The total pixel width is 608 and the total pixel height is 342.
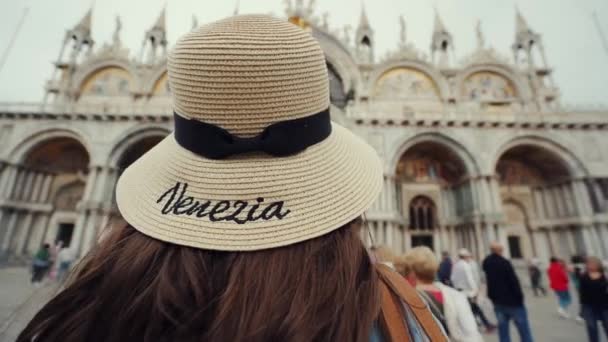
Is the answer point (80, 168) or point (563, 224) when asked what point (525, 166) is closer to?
point (563, 224)

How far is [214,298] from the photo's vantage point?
0.55 metres

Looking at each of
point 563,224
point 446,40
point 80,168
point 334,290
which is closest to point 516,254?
point 563,224

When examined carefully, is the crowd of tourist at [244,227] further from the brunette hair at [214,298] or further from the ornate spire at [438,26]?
the ornate spire at [438,26]

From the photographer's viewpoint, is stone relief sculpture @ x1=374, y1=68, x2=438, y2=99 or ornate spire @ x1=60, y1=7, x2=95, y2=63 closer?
stone relief sculpture @ x1=374, y1=68, x2=438, y2=99

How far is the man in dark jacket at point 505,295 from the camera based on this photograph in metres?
3.54

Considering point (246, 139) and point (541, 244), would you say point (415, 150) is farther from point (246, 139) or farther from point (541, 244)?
point (246, 139)

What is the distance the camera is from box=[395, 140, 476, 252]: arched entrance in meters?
13.0

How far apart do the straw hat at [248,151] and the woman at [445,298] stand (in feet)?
5.98

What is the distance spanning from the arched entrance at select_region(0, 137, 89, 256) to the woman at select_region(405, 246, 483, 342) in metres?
14.0

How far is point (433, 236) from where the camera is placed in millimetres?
13531

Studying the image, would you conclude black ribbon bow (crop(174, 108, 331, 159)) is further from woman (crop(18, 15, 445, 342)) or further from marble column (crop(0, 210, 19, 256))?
marble column (crop(0, 210, 19, 256))

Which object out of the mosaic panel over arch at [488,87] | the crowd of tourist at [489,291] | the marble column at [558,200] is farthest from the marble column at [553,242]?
the crowd of tourist at [489,291]

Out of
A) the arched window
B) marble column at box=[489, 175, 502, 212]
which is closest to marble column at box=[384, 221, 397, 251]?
the arched window

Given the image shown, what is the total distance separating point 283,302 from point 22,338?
52 cm
